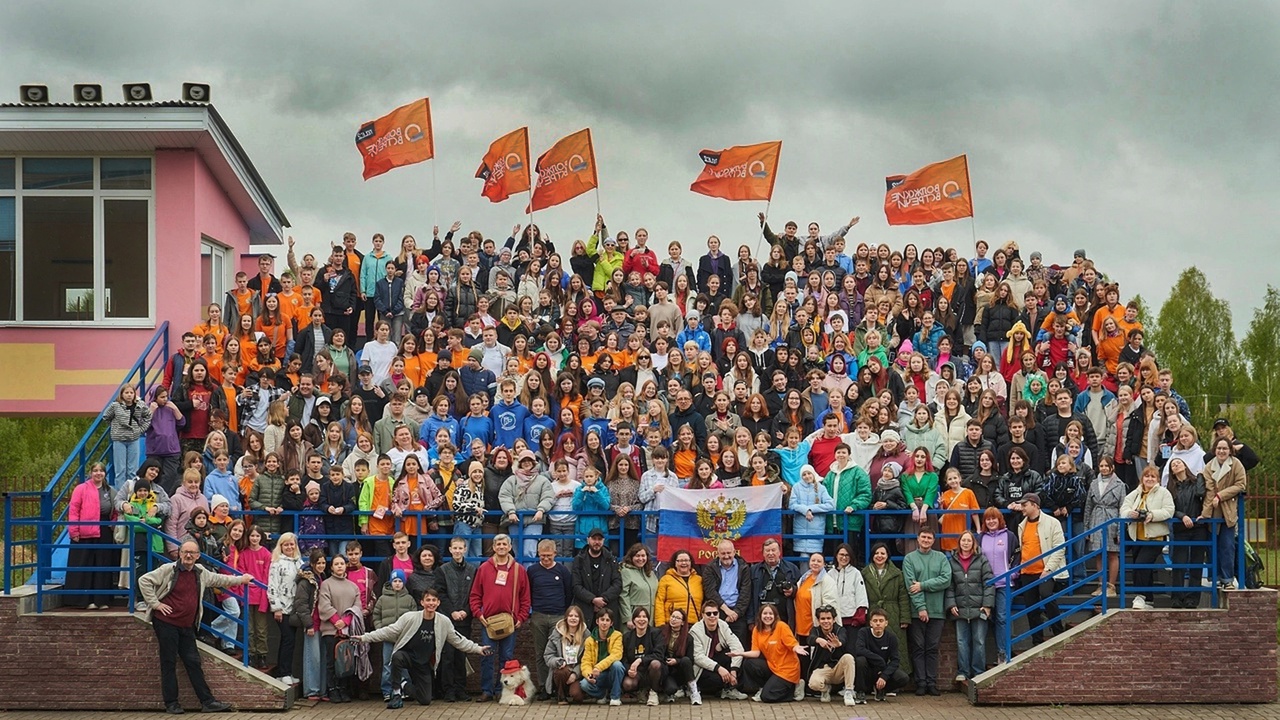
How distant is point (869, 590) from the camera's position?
16.0 meters

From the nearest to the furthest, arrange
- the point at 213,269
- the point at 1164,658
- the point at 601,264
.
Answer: the point at 1164,658 → the point at 601,264 → the point at 213,269

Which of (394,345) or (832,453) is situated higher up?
(394,345)

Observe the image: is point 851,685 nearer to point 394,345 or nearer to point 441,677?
point 441,677

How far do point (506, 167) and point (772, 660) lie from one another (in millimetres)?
12091

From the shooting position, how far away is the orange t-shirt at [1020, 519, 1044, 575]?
15891 millimetres

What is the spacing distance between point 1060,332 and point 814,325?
3.64 meters

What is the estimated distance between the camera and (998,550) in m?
16.0

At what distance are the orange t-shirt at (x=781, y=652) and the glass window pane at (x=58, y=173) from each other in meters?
13.0

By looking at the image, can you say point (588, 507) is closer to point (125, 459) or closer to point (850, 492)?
point (850, 492)

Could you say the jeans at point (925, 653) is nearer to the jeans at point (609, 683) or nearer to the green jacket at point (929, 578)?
the green jacket at point (929, 578)

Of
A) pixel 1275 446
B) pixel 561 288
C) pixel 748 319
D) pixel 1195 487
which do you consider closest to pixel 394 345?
pixel 561 288

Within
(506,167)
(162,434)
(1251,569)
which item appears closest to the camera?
(1251,569)

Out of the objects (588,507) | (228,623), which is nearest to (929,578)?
(588,507)

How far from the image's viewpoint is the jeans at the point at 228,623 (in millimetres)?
15773
